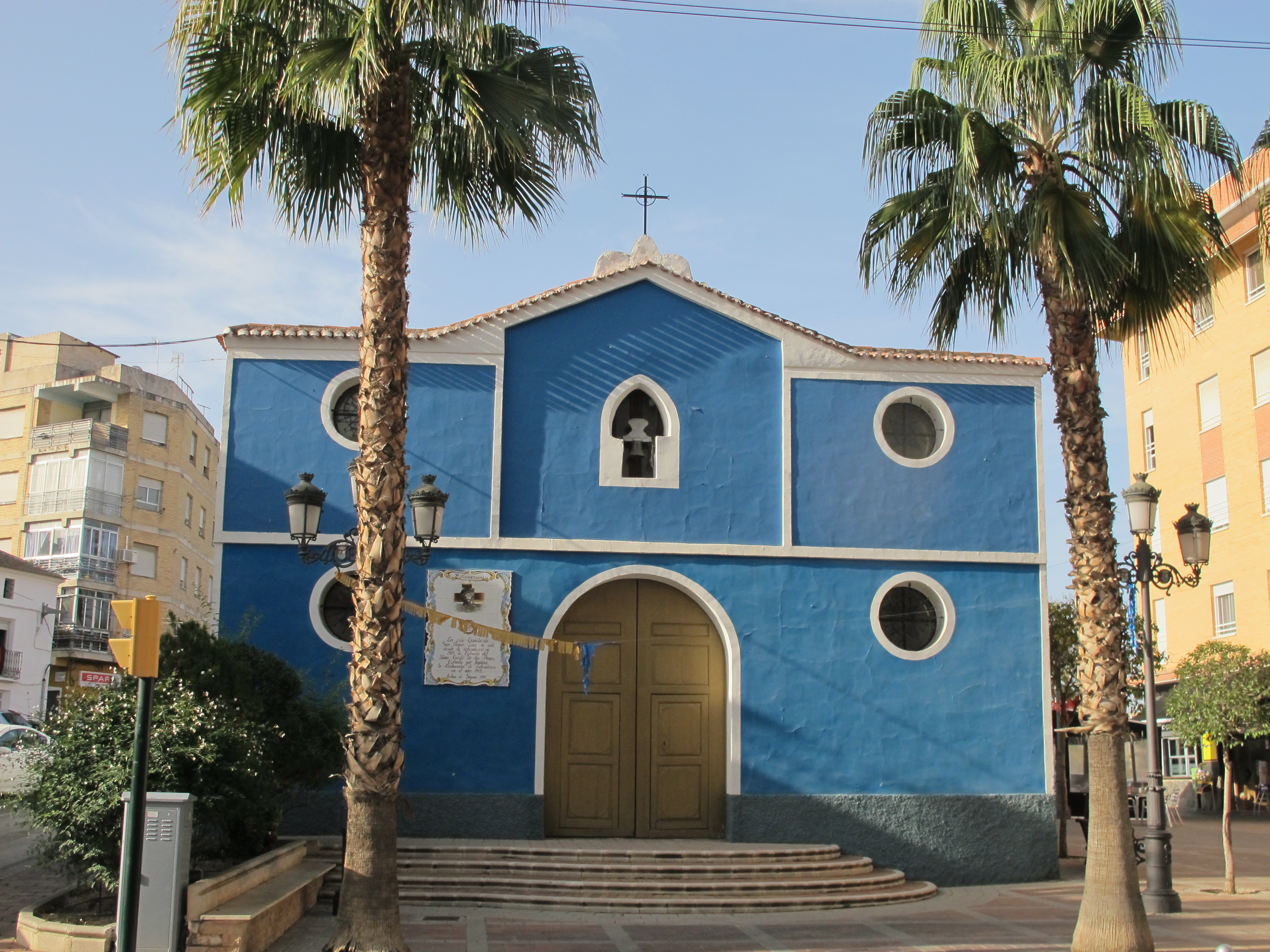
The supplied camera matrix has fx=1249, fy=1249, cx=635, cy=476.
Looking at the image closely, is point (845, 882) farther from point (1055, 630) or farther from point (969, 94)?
point (1055, 630)

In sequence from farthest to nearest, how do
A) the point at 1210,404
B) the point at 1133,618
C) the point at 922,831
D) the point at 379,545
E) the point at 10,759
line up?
the point at 1210,404
the point at 10,759
the point at 1133,618
the point at 922,831
the point at 379,545

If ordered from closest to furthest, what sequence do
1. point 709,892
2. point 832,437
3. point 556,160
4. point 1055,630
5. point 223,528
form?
point 556,160 → point 709,892 → point 223,528 → point 832,437 → point 1055,630

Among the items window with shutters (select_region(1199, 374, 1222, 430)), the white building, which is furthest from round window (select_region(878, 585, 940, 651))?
the white building

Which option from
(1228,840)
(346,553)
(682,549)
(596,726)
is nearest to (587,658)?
(596,726)

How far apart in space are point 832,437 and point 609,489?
10.0 ft

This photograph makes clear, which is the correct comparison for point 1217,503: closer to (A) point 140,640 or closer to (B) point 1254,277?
(B) point 1254,277

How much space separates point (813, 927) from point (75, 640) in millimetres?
39383

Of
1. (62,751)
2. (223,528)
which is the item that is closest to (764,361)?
(223,528)

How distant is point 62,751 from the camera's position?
1013 cm

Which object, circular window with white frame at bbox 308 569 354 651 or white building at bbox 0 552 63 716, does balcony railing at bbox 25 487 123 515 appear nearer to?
white building at bbox 0 552 63 716

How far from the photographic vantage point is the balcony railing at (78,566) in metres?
45.2

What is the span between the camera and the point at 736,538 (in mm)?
16109

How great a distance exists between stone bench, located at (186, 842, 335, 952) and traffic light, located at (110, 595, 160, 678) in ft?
9.39

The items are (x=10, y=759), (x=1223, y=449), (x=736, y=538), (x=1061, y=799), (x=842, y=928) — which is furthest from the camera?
(x=1223, y=449)
